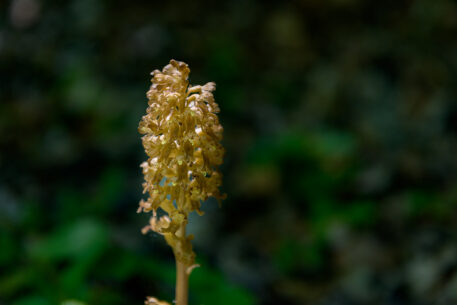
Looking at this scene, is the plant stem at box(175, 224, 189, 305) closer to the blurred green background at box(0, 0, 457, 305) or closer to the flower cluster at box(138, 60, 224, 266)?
the flower cluster at box(138, 60, 224, 266)

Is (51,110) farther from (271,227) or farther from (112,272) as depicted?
(112,272)

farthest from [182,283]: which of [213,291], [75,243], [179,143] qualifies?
[75,243]

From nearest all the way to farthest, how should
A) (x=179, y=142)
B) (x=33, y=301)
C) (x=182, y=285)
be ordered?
(x=179, y=142)
(x=182, y=285)
(x=33, y=301)

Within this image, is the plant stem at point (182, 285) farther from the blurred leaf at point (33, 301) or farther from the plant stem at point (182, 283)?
the blurred leaf at point (33, 301)

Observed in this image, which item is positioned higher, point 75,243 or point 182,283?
point 75,243

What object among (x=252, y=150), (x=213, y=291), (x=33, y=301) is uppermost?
(x=252, y=150)

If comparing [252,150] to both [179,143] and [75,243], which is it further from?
[179,143]

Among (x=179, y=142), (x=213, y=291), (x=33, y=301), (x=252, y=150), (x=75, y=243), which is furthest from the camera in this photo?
(x=252, y=150)

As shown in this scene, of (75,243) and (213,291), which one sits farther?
(75,243)

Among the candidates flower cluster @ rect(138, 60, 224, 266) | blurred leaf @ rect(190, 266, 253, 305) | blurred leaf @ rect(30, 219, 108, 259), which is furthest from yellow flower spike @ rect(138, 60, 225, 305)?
blurred leaf @ rect(30, 219, 108, 259)
